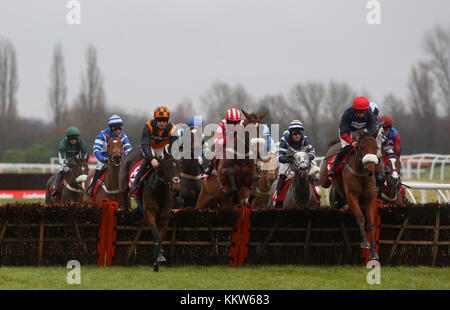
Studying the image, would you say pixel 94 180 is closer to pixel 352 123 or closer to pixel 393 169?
pixel 352 123

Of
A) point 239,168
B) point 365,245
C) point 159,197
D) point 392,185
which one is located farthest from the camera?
point 392,185

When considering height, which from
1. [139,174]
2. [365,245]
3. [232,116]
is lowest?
[365,245]

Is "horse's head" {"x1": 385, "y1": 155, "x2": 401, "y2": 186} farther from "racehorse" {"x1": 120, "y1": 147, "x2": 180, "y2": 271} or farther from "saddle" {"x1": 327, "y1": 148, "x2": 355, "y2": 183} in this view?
"racehorse" {"x1": 120, "y1": 147, "x2": 180, "y2": 271}

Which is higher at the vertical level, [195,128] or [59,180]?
[195,128]

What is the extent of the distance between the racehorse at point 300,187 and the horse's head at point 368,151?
0.90m

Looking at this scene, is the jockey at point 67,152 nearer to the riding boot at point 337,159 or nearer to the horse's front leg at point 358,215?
the riding boot at point 337,159

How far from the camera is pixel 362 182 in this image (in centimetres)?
927

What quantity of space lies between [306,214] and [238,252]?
1.09 m

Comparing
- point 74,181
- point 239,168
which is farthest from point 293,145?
point 74,181

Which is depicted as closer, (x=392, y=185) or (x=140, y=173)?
(x=140, y=173)

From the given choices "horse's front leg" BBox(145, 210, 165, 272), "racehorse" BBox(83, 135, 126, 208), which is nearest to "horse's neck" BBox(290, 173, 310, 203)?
"horse's front leg" BBox(145, 210, 165, 272)

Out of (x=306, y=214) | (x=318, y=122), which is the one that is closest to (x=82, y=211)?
(x=306, y=214)

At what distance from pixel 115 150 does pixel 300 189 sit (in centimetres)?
311

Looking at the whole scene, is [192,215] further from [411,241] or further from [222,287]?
[411,241]
